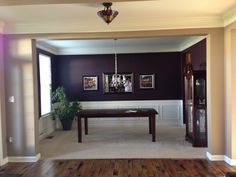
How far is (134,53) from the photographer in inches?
342

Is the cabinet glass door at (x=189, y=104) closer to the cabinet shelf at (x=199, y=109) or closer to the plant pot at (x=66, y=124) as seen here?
the cabinet shelf at (x=199, y=109)

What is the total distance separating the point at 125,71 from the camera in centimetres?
873

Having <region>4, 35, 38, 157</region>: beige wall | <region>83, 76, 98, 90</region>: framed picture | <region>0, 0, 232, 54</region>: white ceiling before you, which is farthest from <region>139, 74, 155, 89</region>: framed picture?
<region>4, 35, 38, 157</region>: beige wall

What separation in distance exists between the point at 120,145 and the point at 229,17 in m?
3.56

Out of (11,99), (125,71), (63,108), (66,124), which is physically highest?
(125,71)

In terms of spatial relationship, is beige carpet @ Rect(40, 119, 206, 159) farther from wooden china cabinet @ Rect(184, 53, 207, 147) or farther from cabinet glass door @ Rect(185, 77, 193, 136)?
cabinet glass door @ Rect(185, 77, 193, 136)

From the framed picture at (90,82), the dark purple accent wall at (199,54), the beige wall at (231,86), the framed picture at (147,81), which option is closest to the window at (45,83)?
the framed picture at (90,82)

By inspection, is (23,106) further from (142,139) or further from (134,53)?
(134,53)

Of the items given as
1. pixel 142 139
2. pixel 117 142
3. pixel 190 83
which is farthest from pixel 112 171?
pixel 190 83

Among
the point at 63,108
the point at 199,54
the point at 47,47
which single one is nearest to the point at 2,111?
the point at 63,108

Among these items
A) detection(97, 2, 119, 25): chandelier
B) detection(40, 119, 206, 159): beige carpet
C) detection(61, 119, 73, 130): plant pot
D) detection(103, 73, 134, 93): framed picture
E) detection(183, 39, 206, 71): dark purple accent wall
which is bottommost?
detection(40, 119, 206, 159): beige carpet

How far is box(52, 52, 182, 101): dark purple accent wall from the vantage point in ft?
28.4

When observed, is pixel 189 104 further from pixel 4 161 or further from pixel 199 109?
pixel 4 161

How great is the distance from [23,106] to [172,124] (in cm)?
523
